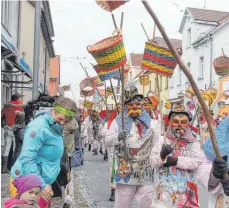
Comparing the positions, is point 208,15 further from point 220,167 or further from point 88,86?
point 220,167

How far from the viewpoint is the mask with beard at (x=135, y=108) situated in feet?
16.8

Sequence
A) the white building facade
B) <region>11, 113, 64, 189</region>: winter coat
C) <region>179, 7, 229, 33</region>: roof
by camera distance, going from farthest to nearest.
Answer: <region>179, 7, 229, 33</region>: roof
the white building facade
<region>11, 113, 64, 189</region>: winter coat

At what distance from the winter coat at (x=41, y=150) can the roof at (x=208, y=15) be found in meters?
24.4

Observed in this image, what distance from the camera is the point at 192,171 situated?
14.2 feet

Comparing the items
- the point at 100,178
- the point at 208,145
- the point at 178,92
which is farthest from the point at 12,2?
the point at 178,92

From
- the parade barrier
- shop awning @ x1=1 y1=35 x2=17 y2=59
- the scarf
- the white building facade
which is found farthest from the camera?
the white building facade

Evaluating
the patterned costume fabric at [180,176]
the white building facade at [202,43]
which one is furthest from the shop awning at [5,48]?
the white building facade at [202,43]

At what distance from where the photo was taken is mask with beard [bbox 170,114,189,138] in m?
4.32

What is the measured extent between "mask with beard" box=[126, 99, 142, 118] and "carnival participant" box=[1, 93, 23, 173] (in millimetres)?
4257

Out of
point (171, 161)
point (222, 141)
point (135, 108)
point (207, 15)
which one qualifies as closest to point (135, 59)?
point (207, 15)

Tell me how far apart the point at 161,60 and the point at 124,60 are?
2.10 ft

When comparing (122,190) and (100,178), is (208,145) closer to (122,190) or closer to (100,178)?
(122,190)

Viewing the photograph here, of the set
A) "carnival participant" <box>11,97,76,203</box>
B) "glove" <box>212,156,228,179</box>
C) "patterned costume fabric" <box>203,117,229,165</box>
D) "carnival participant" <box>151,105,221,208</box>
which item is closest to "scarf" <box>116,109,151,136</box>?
"carnival participant" <box>151,105,221,208</box>

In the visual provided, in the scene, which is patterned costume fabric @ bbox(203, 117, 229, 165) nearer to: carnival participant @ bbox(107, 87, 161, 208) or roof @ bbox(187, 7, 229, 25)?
carnival participant @ bbox(107, 87, 161, 208)
